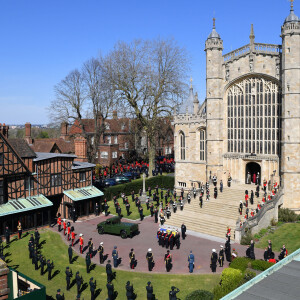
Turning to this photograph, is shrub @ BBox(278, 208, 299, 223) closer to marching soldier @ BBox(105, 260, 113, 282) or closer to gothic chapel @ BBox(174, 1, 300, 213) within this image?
gothic chapel @ BBox(174, 1, 300, 213)

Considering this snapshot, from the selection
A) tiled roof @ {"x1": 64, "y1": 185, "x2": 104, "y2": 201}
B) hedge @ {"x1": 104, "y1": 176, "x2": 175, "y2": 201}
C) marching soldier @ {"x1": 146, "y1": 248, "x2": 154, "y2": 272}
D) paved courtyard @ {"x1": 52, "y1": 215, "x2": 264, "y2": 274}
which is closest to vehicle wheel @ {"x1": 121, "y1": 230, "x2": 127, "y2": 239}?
paved courtyard @ {"x1": 52, "y1": 215, "x2": 264, "y2": 274}

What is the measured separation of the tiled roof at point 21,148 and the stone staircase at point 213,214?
43.6ft

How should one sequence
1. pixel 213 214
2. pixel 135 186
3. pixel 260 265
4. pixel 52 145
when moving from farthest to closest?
1. pixel 52 145
2. pixel 135 186
3. pixel 213 214
4. pixel 260 265

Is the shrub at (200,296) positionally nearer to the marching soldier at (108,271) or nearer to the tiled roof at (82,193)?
the marching soldier at (108,271)

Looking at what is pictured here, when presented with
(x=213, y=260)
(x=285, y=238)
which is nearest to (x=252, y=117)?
(x=285, y=238)

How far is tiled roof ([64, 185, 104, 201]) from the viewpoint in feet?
103

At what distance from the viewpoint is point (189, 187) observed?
133ft

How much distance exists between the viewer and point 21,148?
96.9 feet

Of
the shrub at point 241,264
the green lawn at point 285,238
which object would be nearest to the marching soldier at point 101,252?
the shrub at point 241,264

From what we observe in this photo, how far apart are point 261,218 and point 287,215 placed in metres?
4.11

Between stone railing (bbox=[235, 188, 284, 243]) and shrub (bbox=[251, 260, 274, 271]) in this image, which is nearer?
shrub (bbox=[251, 260, 274, 271])

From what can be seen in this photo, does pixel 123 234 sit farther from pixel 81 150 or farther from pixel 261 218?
pixel 81 150

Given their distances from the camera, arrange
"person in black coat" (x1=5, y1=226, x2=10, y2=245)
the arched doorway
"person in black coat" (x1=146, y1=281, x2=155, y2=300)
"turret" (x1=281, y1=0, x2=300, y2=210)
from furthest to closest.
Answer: the arched doorway → "turret" (x1=281, y1=0, x2=300, y2=210) → "person in black coat" (x1=5, y1=226, x2=10, y2=245) → "person in black coat" (x1=146, y1=281, x2=155, y2=300)

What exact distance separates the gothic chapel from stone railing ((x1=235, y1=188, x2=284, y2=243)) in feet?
7.43
